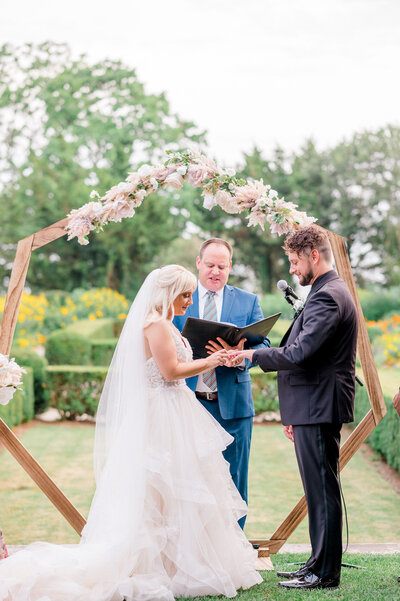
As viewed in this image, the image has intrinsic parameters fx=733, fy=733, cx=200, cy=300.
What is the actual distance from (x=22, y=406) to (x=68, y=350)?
8.39 ft

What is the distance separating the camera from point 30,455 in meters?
4.94

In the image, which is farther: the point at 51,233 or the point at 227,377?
the point at 51,233

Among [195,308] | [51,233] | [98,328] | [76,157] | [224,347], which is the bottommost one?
[224,347]

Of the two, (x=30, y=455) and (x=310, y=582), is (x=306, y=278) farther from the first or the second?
(x=30, y=455)

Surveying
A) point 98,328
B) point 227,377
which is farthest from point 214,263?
point 98,328

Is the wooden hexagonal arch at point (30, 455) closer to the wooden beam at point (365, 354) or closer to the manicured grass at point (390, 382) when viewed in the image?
the wooden beam at point (365, 354)

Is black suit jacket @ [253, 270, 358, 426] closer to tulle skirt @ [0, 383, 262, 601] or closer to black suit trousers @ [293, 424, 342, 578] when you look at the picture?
black suit trousers @ [293, 424, 342, 578]

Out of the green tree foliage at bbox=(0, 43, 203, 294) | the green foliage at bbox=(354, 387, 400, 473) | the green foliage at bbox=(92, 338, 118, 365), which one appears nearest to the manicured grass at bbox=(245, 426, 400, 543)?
the green foliage at bbox=(354, 387, 400, 473)

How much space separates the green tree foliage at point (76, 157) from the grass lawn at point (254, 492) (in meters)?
20.6

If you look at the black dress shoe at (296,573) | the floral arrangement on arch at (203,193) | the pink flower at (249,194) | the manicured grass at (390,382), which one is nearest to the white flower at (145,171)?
the floral arrangement on arch at (203,193)

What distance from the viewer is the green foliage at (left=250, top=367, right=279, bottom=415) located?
39.4 ft

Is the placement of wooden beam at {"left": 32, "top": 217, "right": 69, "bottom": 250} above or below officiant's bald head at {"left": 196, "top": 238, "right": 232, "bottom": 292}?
above

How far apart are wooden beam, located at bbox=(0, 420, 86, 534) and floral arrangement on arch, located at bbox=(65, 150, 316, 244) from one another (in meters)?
1.40

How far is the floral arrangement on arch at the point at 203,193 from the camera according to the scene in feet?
15.9
